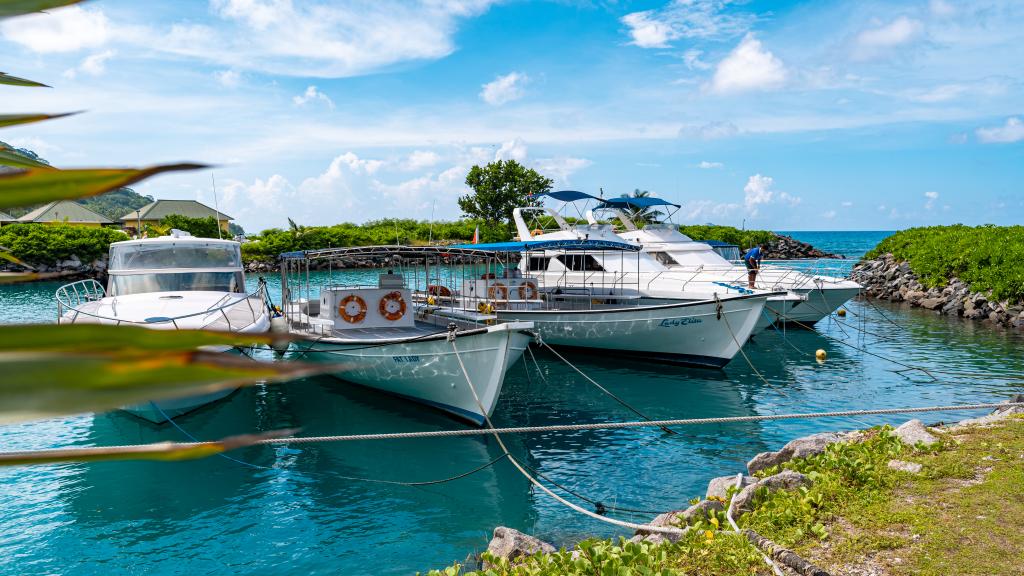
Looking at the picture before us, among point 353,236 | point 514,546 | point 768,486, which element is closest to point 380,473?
point 514,546

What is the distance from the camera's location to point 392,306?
1510 centimetres

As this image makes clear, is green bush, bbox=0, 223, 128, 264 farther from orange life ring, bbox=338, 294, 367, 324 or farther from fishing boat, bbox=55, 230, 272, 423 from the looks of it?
orange life ring, bbox=338, 294, 367, 324

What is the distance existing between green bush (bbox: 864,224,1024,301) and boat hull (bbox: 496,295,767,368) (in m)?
15.3

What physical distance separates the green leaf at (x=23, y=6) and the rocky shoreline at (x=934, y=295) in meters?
29.8

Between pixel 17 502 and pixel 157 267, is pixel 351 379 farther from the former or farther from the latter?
pixel 17 502

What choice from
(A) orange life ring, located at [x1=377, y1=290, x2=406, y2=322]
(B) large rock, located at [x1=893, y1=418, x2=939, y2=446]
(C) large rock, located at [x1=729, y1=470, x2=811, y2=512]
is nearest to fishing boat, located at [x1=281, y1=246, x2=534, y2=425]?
(A) orange life ring, located at [x1=377, y1=290, x2=406, y2=322]

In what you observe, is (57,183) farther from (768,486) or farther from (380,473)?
(380,473)

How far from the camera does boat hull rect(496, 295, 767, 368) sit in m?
17.2

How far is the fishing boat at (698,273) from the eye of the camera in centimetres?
2248

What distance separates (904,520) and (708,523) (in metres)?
1.75

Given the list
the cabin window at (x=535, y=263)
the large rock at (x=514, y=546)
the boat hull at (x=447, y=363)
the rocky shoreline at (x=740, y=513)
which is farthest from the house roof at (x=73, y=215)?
the rocky shoreline at (x=740, y=513)

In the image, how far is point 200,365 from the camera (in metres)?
0.61

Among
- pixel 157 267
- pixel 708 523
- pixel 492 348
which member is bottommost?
pixel 708 523

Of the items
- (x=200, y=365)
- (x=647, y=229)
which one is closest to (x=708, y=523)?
(x=200, y=365)
